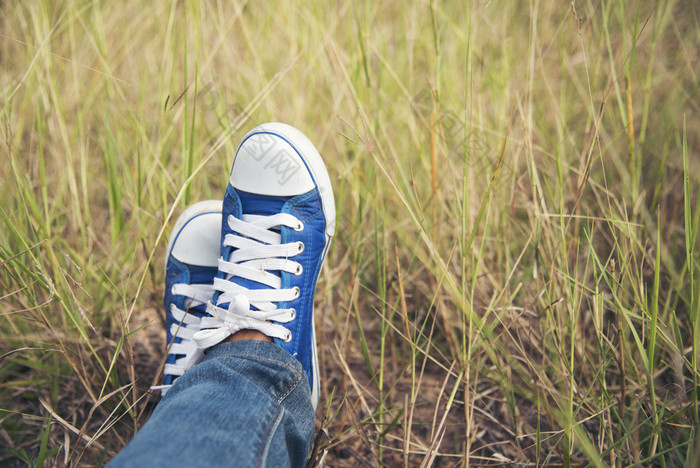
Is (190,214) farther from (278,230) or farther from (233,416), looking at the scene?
(233,416)

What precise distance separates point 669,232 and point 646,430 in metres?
0.51

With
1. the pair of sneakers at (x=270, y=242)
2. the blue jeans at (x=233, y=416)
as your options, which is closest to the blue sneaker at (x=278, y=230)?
the pair of sneakers at (x=270, y=242)

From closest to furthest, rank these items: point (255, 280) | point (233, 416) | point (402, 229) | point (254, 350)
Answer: point (233, 416), point (254, 350), point (255, 280), point (402, 229)

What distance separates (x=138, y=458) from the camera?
581 mm

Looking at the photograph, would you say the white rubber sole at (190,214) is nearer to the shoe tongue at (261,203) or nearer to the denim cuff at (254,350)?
the shoe tongue at (261,203)

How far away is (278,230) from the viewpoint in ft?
3.56

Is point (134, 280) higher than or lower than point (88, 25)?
lower

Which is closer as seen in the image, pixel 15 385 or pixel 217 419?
pixel 217 419

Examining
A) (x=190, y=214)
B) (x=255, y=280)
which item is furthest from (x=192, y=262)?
(x=255, y=280)

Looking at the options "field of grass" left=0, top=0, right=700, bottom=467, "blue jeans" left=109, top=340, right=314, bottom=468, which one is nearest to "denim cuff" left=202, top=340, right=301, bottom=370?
"blue jeans" left=109, top=340, right=314, bottom=468

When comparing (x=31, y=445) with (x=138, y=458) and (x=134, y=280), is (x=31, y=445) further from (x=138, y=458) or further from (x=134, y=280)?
(x=138, y=458)

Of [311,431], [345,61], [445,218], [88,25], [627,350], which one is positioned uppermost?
[88,25]

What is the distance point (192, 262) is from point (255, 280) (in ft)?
0.78

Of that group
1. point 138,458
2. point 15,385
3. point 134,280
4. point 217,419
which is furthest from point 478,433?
point 15,385
